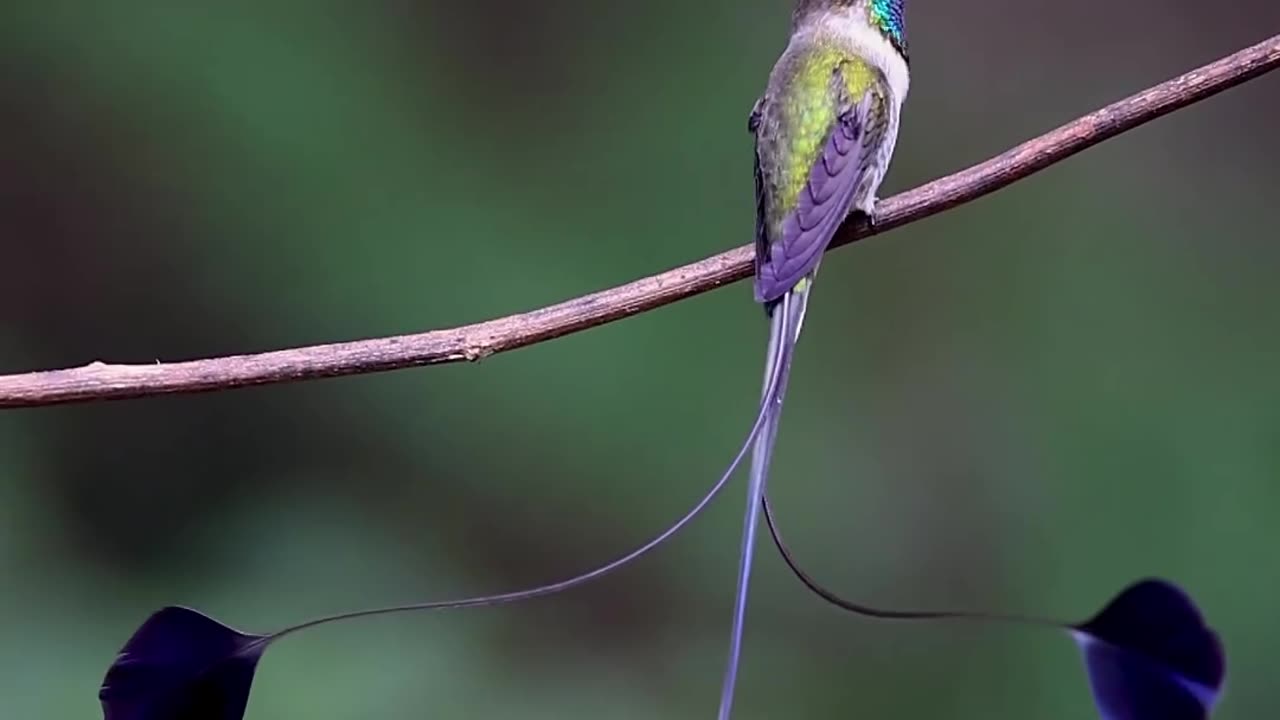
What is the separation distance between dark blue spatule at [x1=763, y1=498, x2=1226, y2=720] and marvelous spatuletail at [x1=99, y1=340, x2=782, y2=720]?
1.05 feet

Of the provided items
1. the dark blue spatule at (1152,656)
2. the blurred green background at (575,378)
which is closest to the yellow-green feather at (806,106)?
the dark blue spatule at (1152,656)

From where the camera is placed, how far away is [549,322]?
122 centimetres

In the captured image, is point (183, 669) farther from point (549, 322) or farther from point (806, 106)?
point (806, 106)

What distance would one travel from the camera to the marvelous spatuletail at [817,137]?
1.27 m

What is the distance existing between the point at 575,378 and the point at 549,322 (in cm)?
114

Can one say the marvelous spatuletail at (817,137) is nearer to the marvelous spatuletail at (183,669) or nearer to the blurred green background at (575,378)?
the marvelous spatuletail at (183,669)

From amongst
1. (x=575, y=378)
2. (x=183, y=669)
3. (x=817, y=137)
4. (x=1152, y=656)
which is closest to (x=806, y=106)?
(x=817, y=137)

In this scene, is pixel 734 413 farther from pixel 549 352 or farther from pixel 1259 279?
pixel 1259 279

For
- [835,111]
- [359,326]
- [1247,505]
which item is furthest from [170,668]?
[1247,505]

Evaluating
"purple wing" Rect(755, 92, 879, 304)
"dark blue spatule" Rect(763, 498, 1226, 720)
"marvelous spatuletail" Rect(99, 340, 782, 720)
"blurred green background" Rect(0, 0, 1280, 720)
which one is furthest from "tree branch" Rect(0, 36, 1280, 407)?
"blurred green background" Rect(0, 0, 1280, 720)

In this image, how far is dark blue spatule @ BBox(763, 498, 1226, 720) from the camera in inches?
32.7

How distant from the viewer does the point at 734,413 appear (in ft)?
7.79

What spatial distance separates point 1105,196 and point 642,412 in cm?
99

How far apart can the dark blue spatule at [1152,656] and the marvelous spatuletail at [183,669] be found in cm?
32
